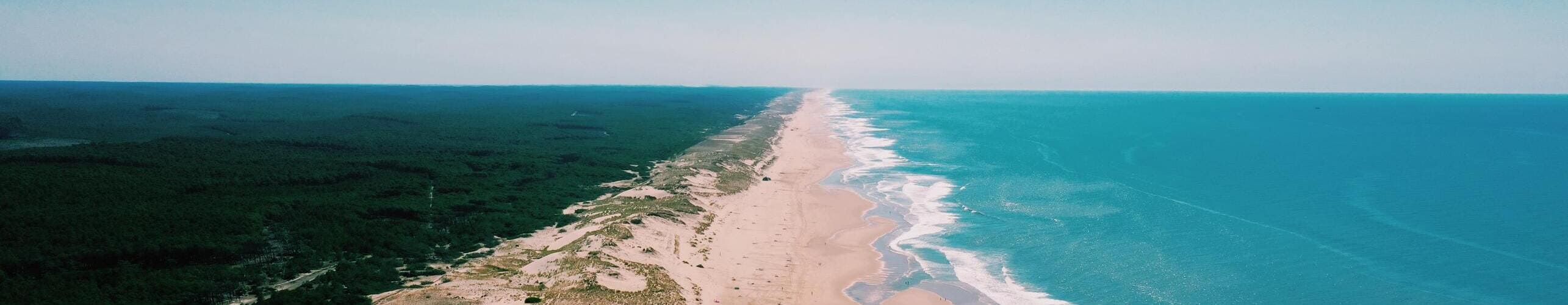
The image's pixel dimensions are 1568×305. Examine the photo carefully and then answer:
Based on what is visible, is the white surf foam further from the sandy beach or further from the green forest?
the green forest

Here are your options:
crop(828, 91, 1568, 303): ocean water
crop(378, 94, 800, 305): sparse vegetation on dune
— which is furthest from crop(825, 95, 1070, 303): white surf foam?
crop(378, 94, 800, 305): sparse vegetation on dune

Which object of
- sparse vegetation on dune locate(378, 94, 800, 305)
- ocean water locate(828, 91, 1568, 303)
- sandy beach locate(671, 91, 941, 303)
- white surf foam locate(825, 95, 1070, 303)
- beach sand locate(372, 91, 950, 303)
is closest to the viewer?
sparse vegetation on dune locate(378, 94, 800, 305)

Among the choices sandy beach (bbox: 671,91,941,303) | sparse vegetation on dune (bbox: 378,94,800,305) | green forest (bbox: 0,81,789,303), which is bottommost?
sandy beach (bbox: 671,91,941,303)

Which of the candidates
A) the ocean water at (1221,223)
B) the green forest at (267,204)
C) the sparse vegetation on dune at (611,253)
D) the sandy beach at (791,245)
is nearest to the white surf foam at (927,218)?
the ocean water at (1221,223)

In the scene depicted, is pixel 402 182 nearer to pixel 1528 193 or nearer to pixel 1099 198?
pixel 1099 198

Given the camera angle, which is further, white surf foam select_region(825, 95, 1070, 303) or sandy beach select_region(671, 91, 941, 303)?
white surf foam select_region(825, 95, 1070, 303)

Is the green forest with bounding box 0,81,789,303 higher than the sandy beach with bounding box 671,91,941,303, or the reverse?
the green forest with bounding box 0,81,789,303

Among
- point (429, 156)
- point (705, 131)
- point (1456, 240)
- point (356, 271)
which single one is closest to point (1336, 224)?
point (1456, 240)

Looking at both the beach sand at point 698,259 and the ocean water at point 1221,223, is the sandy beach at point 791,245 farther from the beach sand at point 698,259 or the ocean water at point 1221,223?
the ocean water at point 1221,223
